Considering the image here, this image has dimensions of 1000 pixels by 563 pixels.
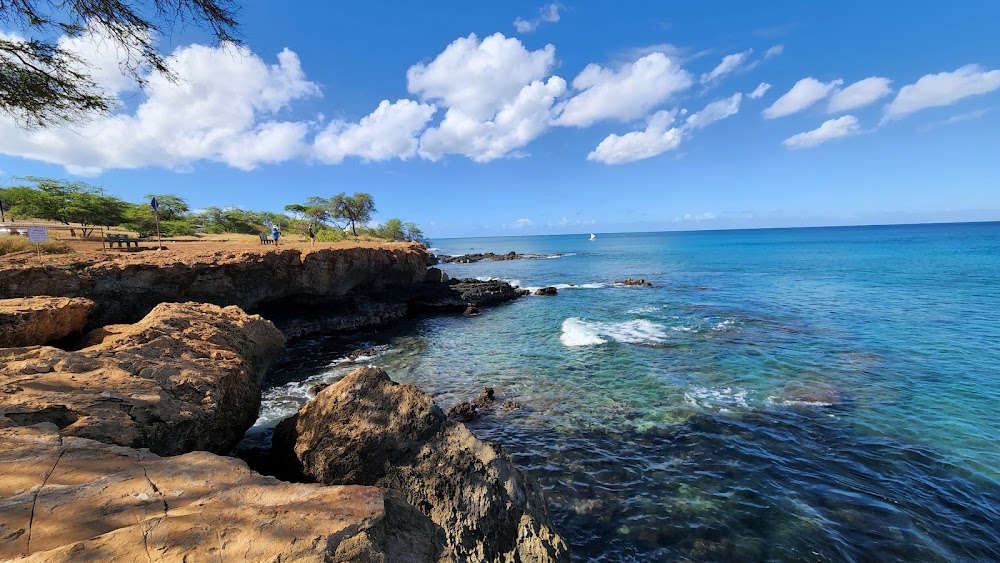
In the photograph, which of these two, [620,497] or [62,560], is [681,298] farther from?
[62,560]

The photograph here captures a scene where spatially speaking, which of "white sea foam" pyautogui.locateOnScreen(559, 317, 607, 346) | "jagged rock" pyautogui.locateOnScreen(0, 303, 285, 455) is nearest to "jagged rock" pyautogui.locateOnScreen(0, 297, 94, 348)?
"jagged rock" pyautogui.locateOnScreen(0, 303, 285, 455)

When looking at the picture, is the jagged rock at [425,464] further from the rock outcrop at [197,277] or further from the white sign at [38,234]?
the rock outcrop at [197,277]

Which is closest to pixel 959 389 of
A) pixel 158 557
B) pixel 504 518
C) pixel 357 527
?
pixel 504 518

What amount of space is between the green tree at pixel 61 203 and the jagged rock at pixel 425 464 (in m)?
36.0

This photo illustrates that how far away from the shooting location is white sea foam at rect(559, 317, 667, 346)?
1823cm

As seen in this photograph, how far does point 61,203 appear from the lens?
30797mm

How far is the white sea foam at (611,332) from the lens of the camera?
18230mm

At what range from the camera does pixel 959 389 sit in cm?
1160

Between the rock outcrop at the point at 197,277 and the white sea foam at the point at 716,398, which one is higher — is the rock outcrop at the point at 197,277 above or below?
above

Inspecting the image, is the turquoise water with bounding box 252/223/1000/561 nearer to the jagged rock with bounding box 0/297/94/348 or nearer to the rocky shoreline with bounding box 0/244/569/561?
the rocky shoreline with bounding box 0/244/569/561

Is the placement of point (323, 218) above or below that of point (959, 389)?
above

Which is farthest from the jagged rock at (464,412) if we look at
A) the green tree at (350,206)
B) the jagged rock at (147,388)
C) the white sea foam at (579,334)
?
the green tree at (350,206)

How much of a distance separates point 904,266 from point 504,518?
62200mm

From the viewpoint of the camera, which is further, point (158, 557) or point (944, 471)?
A: point (944, 471)
